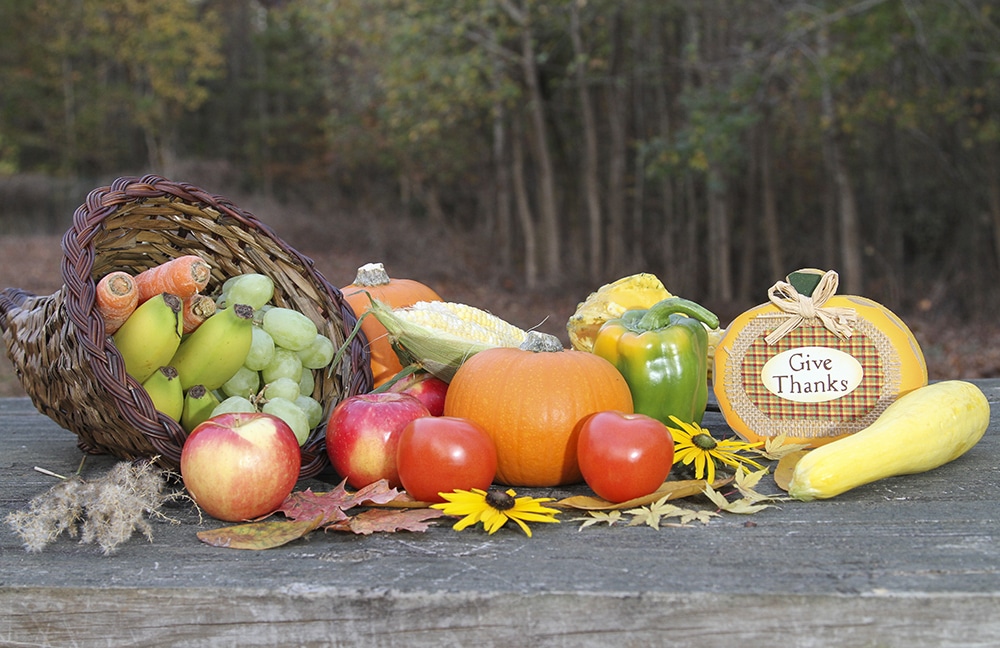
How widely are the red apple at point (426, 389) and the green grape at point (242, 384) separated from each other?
0.28 m

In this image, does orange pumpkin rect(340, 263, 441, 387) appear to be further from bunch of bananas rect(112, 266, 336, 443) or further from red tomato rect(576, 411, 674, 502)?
red tomato rect(576, 411, 674, 502)

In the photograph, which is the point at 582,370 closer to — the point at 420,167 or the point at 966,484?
the point at 966,484

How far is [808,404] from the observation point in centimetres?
174

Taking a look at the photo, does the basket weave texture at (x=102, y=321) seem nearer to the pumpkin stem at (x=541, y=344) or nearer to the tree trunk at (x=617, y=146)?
the pumpkin stem at (x=541, y=344)

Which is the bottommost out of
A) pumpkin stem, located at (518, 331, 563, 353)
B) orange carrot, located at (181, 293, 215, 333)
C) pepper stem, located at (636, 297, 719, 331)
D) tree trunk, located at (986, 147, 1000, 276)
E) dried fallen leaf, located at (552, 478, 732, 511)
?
dried fallen leaf, located at (552, 478, 732, 511)

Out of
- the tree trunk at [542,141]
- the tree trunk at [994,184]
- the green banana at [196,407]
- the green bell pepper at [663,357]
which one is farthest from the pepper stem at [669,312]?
the tree trunk at [994,184]

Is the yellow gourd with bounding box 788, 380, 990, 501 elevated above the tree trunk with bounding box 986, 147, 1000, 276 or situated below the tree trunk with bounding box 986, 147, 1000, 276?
below

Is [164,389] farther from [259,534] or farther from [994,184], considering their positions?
[994,184]

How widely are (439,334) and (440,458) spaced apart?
1.44 feet

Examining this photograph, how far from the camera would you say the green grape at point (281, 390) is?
1.66 m

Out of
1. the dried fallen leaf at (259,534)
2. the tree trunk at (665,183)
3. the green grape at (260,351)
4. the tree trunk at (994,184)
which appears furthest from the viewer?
the tree trunk at (665,183)

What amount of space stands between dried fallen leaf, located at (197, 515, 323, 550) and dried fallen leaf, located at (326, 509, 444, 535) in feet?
0.14

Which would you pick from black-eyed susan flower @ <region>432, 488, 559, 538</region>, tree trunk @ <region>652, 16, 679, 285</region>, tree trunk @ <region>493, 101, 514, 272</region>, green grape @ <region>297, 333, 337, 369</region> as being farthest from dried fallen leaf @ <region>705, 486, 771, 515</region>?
tree trunk @ <region>493, 101, 514, 272</region>

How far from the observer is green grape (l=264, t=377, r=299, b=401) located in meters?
1.66
